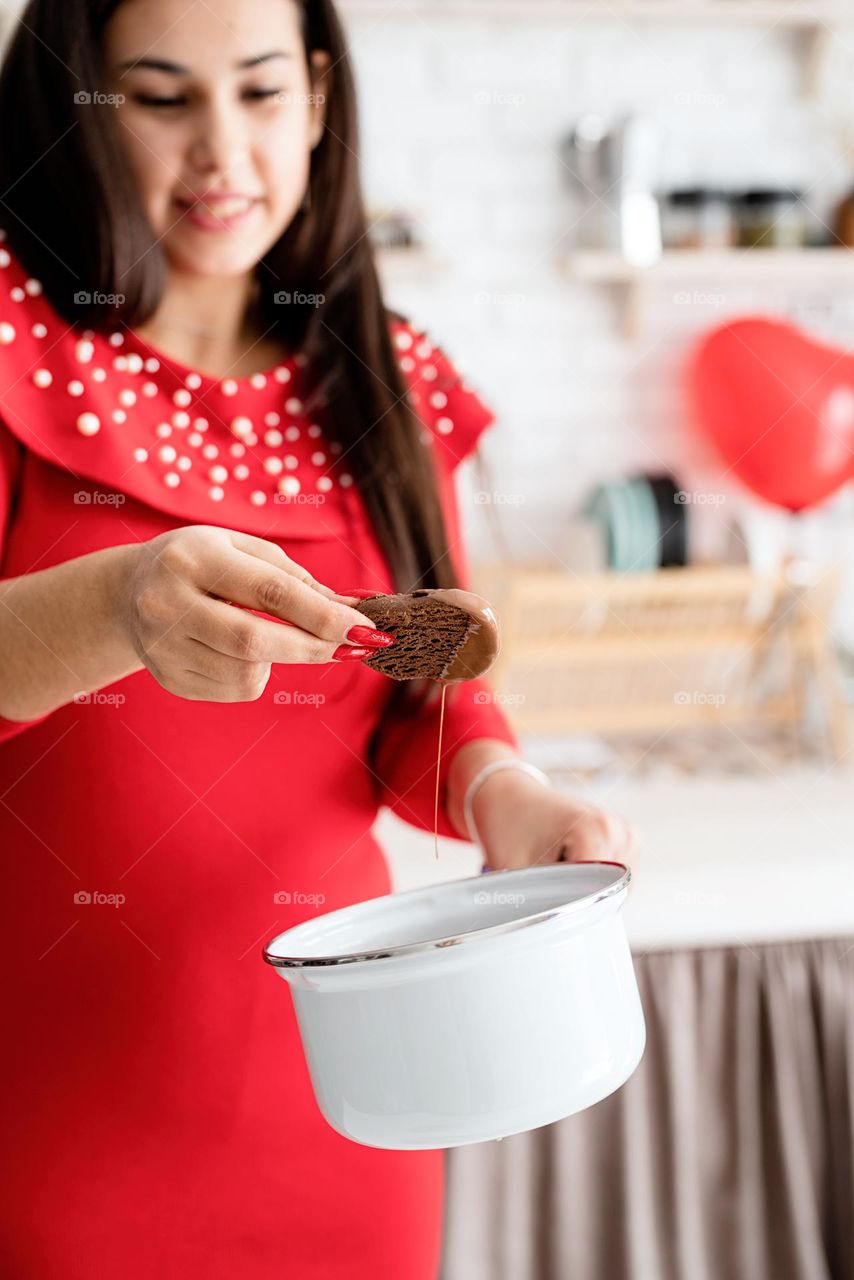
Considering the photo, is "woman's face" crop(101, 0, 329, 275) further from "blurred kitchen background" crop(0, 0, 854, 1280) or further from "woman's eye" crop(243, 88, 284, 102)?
"blurred kitchen background" crop(0, 0, 854, 1280)

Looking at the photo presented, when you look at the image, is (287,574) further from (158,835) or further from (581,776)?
(581,776)

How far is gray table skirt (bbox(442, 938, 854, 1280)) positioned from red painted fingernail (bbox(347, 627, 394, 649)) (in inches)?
28.6

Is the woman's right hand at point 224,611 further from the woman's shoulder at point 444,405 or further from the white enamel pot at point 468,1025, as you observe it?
the woman's shoulder at point 444,405

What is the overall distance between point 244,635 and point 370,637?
0.20ft

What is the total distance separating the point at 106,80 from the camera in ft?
2.35

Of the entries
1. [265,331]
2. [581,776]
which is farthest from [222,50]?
[581,776]

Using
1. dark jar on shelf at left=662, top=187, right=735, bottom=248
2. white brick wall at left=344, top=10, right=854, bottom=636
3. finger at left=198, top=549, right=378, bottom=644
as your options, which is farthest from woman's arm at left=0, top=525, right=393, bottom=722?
dark jar on shelf at left=662, top=187, right=735, bottom=248

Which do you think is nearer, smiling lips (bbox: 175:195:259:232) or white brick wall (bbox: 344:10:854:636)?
smiling lips (bbox: 175:195:259:232)

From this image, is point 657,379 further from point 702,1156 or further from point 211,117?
point 211,117

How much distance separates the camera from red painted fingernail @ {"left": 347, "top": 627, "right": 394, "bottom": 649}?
1.70 feet

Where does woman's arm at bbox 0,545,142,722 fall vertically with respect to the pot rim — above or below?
above

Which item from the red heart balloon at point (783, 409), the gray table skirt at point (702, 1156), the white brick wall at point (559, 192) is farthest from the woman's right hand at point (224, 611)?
the white brick wall at point (559, 192)

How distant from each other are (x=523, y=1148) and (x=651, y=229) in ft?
4.52

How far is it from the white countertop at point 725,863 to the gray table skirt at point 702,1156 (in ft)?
0.08
